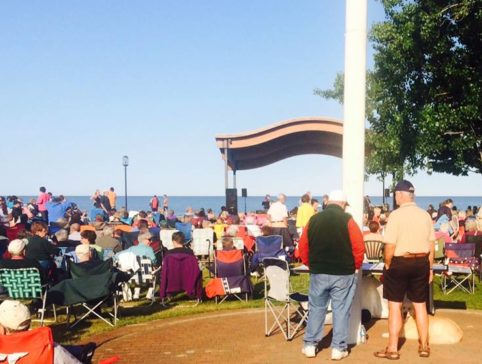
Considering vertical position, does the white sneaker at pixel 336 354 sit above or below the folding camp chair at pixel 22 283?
below

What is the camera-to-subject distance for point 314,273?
18.6 feet

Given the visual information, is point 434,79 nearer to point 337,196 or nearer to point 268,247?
point 268,247

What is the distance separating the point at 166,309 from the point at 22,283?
236cm

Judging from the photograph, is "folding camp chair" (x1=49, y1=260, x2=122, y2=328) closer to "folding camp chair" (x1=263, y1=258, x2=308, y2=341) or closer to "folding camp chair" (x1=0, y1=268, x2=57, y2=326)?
"folding camp chair" (x1=0, y1=268, x2=57, y2=326)

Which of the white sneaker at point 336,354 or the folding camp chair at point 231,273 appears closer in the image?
the white sneaker at point 336,354

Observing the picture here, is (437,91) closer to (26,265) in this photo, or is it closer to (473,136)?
(473,136)

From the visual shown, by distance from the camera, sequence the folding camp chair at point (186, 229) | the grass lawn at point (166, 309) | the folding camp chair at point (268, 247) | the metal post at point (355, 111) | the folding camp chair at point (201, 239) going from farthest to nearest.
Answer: the folding camp chair at point (186, 229) → the folding camp chair at point (201, 239) → the folding camp chair at point (268, 247) → the grass lawn at point (166, 309) → the metal post at point (355, 111)

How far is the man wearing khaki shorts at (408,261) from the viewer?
17.8 ft

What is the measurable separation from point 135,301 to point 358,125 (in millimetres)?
5231

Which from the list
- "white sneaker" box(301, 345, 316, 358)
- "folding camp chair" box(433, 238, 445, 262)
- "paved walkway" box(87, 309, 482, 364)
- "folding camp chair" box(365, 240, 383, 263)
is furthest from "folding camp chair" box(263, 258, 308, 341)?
"folding camp chair" box(433, 238, 445, 262)

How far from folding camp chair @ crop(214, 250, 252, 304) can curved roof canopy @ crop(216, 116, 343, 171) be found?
42.4 ft

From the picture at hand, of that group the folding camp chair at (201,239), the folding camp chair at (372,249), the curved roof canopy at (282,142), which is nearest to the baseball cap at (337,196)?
the folding camp chair at (372,249)

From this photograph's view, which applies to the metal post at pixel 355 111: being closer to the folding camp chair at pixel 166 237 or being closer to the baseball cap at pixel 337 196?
the baseball cap at pixel 337 196

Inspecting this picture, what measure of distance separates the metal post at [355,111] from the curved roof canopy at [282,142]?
15.1 m
